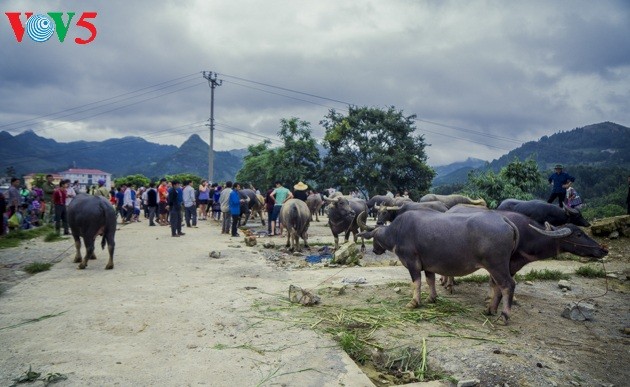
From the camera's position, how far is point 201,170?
188m

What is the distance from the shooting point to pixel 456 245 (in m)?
5.29

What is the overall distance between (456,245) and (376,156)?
31.1m

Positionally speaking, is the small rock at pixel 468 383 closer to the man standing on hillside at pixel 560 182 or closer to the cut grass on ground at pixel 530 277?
the cut grass on ground at pixel 530 277

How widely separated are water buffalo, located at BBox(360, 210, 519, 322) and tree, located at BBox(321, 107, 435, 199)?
29.9 m

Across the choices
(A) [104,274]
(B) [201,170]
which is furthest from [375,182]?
(B) [201,170]

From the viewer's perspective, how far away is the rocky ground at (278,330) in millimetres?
3701

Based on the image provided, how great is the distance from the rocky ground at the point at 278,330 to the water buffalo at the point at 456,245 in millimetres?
608

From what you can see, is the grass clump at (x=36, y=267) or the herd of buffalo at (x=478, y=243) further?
the grass clump at (x=36, y=267)

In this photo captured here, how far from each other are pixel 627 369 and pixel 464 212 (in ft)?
8.54

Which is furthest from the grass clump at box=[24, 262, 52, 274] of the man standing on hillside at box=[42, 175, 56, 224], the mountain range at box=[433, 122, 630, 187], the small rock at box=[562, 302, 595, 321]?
the mountain range at box=[433, 122, 630, 187]

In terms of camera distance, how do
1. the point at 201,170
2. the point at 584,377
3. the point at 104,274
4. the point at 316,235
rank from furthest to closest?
the point at 201,170
the point at 316,235
the point at 104,274
the point at 584,377

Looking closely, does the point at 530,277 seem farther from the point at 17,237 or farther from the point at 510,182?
the point at 510,182

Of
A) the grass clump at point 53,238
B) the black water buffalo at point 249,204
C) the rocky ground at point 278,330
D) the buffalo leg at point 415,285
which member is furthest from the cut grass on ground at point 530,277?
the grass clump at point 53,238

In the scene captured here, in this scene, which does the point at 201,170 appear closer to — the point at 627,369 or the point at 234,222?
the point at 234,222
